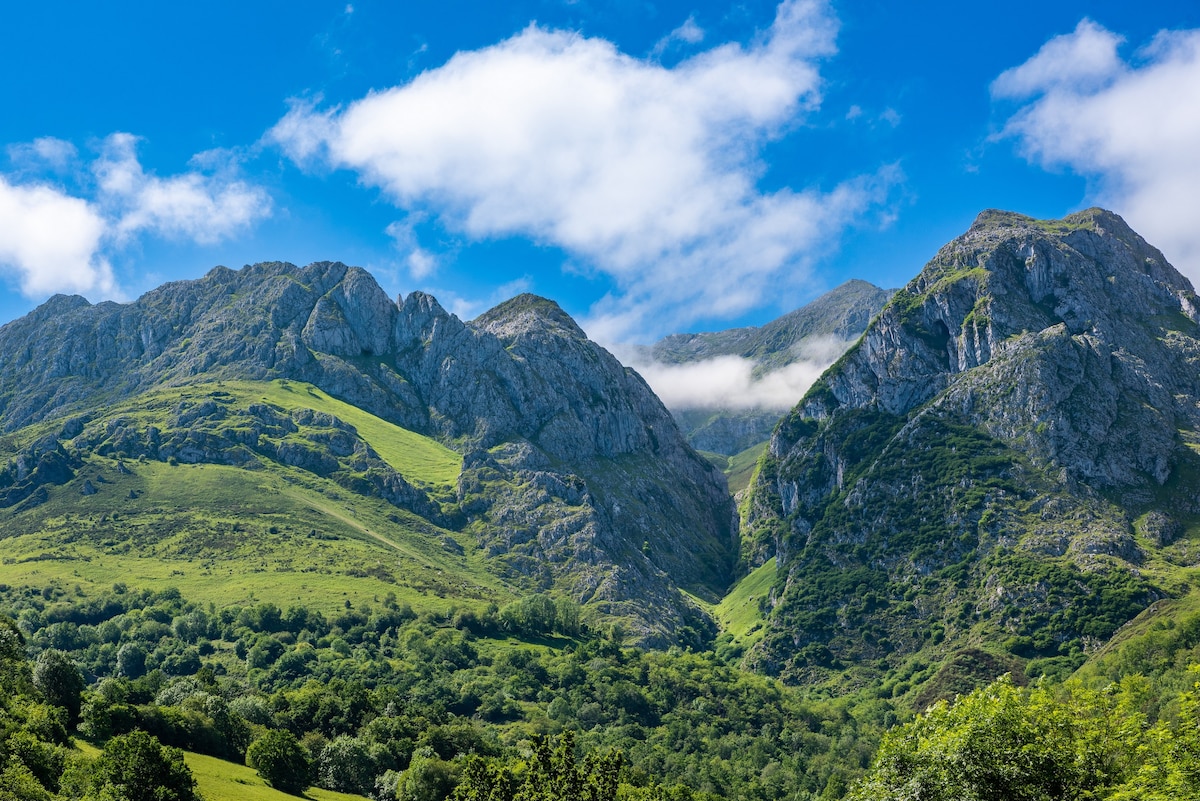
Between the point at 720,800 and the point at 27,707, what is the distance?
110 meters

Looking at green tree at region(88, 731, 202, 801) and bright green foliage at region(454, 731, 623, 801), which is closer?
bright green foliage at region(454, 731, 623, 801)

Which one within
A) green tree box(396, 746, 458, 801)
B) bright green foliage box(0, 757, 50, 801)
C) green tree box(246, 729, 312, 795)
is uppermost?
bright green foliage box(0, 757, 50, 801)

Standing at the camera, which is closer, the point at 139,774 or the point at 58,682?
the point at 139,774

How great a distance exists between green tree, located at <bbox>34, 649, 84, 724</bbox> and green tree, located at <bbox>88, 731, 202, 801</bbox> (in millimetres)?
28762

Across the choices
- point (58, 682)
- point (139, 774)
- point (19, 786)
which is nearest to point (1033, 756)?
point (19, 786)

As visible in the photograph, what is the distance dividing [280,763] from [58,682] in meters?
31.0

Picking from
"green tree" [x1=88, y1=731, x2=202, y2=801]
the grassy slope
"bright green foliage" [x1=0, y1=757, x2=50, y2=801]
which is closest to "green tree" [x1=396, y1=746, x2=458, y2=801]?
the grassy slope

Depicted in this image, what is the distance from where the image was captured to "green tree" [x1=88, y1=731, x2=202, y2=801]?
8438 cm

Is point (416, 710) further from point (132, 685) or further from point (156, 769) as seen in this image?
point (156, 769)

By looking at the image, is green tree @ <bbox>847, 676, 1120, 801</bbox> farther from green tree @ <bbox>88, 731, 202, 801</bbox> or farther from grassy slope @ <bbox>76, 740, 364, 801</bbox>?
grassy slope @ <bbox>76, 740, 364, 801</bbox>

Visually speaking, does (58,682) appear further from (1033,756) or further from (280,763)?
(1033,756)

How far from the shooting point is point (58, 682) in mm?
113000

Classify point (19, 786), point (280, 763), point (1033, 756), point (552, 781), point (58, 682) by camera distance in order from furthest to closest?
point (280, 763) < point (58, 682) < point (552, 781) < point (19, 786) < point (1033, 756)

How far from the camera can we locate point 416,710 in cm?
18325
